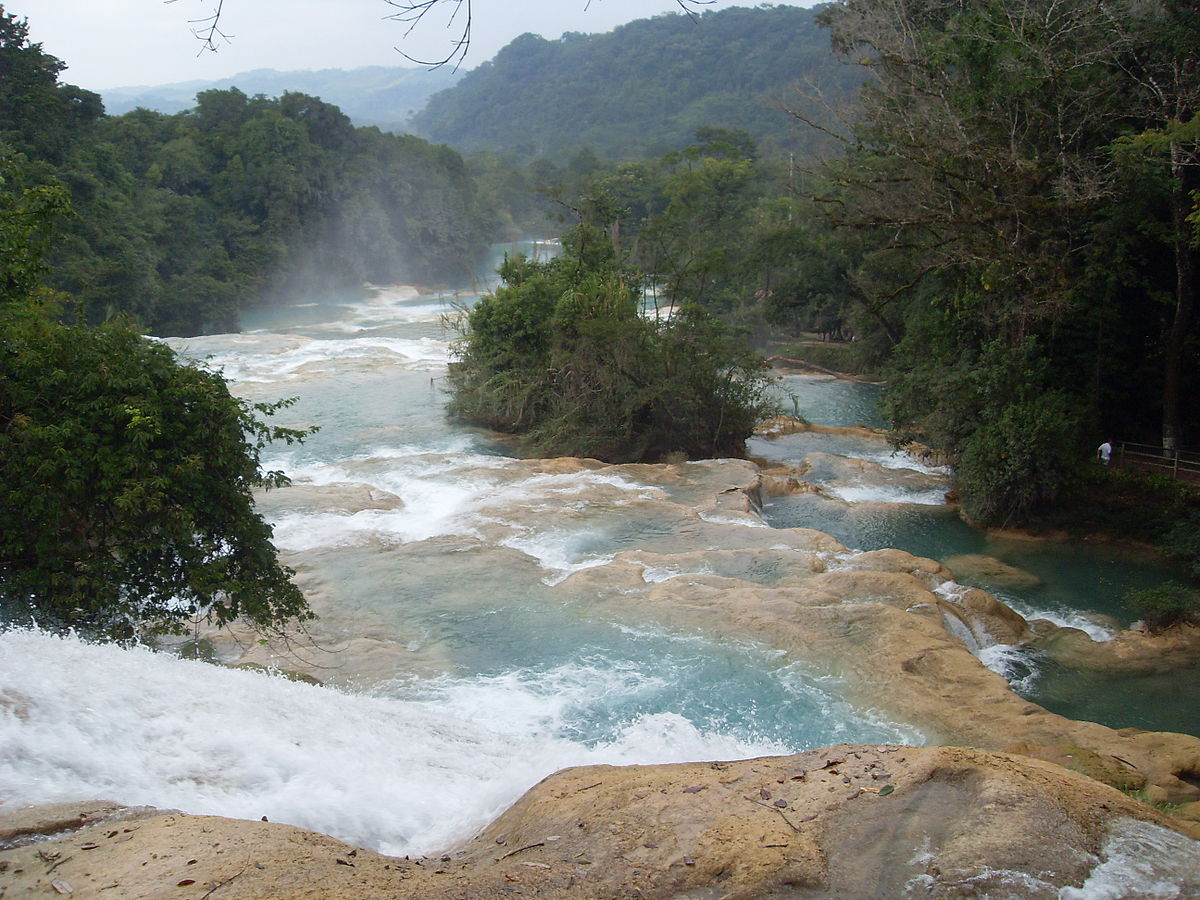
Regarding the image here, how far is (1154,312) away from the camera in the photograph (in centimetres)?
1574

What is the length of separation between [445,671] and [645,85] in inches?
3895

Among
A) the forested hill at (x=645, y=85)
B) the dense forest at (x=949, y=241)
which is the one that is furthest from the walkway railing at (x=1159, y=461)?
the forested hill at (x=645, y=85)

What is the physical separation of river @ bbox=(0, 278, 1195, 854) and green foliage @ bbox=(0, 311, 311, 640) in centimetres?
83

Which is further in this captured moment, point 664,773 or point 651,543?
point 651,543

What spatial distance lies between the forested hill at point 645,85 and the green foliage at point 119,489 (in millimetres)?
68755

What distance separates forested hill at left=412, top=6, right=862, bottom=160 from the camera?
8588 cm

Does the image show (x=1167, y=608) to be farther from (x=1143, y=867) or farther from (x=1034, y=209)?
(x=1143, y=867)

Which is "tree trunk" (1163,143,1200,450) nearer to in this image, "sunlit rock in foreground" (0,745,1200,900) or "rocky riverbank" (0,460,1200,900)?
"rocky riverbank" (0,460,1200,900)

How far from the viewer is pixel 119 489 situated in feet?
25.3

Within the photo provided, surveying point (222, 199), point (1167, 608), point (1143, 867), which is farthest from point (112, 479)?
point (222, 199)

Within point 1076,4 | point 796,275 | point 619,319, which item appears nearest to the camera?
point 1076,4

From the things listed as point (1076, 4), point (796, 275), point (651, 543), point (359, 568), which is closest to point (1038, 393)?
point (1076, 4)

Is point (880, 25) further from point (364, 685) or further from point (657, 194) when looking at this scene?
point (657, 194)

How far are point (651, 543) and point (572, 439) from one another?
19.4 ft
